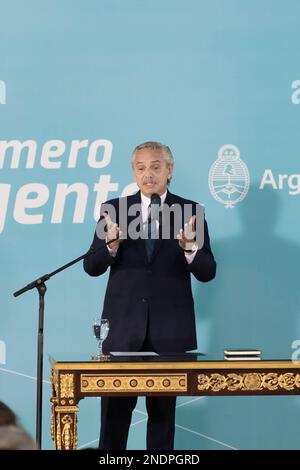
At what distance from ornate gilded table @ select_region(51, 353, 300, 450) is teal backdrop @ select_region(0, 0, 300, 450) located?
1230mm

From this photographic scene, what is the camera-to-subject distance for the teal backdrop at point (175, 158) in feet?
16.1

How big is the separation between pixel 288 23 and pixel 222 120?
70cm

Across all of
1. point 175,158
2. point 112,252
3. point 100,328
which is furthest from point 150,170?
point 175,158

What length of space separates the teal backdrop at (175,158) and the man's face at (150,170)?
85 centimetres

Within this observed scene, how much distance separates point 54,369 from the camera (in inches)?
143

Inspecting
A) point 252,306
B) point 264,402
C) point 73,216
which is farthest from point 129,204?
point 264,402

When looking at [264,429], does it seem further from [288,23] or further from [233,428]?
[288,23]

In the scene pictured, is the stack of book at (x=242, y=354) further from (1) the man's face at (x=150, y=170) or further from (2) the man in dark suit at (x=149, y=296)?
(1) the man's face at (x=150, y=170)

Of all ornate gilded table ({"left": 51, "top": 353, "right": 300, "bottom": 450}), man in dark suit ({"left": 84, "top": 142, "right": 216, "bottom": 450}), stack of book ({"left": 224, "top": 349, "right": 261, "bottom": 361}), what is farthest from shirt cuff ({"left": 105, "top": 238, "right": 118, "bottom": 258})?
stack of book ({"left": 224, "top": 349, "right": 261, "bottom": 361})

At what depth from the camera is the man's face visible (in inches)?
160

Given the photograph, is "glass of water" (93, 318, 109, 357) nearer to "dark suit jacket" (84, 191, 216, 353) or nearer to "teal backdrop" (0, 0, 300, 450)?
"dark suit jacket" (84, 191, 216, 353)

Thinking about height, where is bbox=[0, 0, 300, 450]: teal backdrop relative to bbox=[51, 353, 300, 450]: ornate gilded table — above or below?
above

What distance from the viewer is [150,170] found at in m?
4.07

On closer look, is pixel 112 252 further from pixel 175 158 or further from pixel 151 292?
pixel 175 158
